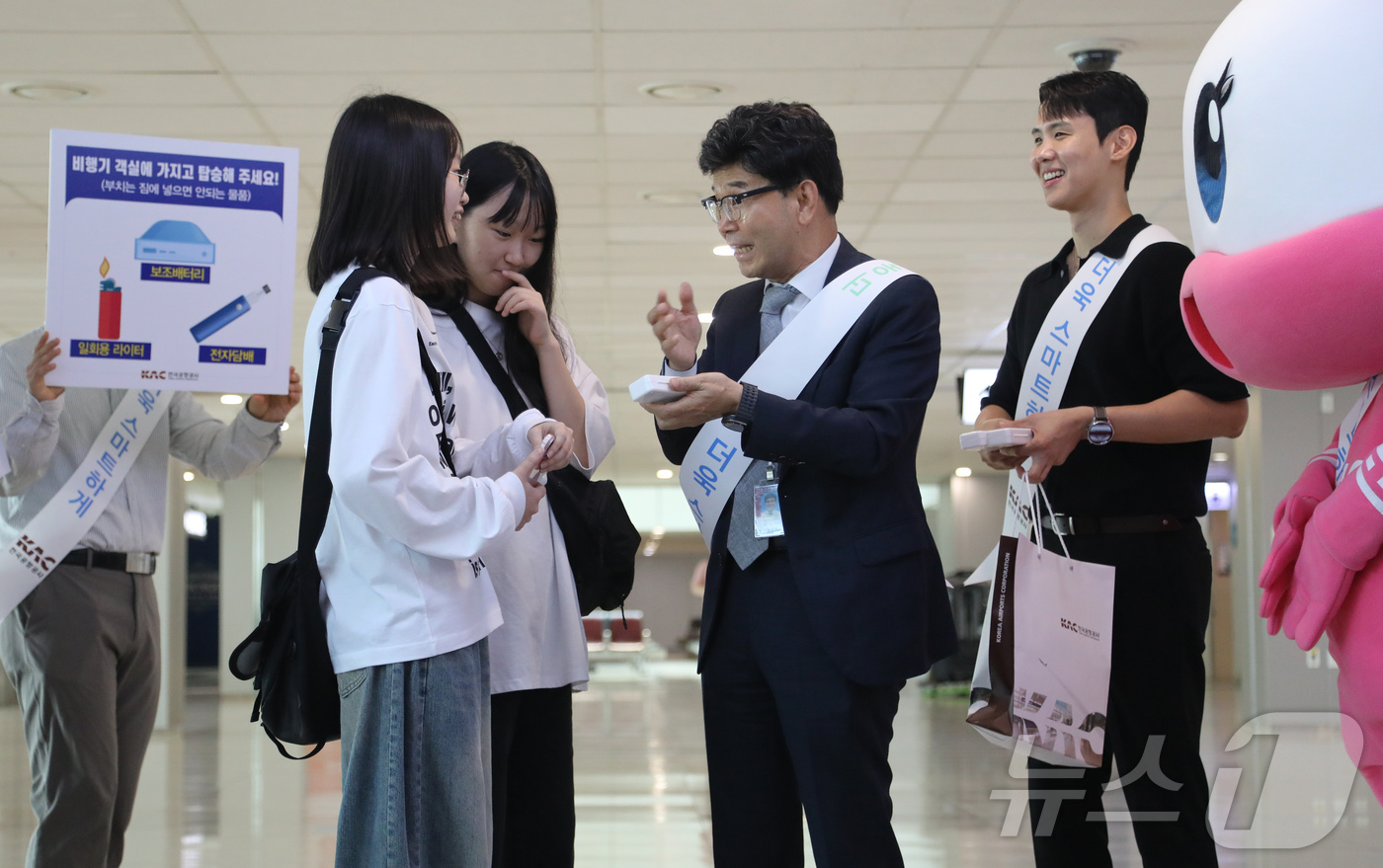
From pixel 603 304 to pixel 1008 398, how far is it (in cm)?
609

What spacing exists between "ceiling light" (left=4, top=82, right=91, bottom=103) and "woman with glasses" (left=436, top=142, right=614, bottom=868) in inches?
125

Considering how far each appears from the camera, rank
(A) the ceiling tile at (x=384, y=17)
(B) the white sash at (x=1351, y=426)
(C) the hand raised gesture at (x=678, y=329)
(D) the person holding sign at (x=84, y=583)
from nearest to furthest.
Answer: (B) the white sash at (x=1351, y=426)
(C) the hand raised gesture at (x=678, y=329)
(D) the person holding sign at (x=84, y=583)
(A) the ceiling tile at (x=384, y=17)

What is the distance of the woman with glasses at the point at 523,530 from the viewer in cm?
192

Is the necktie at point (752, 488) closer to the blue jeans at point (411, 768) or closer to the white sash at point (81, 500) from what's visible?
the blue jeans at point (411, 768)

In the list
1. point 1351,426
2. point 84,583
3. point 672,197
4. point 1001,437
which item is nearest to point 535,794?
point 1001,437

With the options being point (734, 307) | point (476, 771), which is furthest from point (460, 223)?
point (476, 771)

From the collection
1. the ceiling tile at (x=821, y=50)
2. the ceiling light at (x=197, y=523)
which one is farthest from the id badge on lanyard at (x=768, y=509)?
the ceiling light at (x=197, y=523)

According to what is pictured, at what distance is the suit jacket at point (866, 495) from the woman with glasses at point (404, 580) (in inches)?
14.2

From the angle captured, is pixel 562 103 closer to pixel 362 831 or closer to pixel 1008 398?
pixel 1008 398

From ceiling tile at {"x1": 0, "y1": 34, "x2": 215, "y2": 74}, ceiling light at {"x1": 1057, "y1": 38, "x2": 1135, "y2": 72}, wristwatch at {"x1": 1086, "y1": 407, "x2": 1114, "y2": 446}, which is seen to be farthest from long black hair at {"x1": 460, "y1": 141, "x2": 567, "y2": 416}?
ceiling light at {"x1": 1057, "y1": 38, "x2": 1135, "y2": 72}

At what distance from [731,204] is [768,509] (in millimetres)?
498

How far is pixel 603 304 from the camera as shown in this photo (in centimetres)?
827

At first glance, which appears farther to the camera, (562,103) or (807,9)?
(562,103)

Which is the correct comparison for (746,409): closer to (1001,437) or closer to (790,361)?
(790,361)
